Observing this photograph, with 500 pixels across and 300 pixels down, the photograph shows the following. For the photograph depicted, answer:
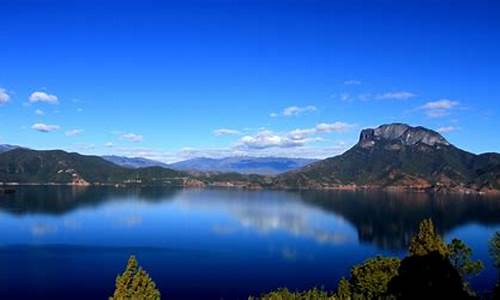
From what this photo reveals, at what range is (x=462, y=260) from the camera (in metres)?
75.8

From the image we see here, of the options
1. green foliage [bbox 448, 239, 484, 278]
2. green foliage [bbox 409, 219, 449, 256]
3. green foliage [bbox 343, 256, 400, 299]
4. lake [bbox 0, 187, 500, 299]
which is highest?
green foliage [bbox 409, 219, 449, 256]

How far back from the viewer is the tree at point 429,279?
59156 mm

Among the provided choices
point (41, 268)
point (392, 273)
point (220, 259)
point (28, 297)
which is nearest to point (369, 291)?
point (392, 273)

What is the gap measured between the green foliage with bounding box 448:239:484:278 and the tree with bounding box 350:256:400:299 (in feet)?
27.1

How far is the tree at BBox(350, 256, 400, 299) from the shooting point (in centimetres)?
7300

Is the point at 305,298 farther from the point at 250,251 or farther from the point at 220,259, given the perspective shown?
the point at 250,251

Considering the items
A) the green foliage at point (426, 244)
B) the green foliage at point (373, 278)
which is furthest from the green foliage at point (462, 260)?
the green foliage at point (426, 244)

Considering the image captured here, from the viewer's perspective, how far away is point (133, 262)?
48.6m

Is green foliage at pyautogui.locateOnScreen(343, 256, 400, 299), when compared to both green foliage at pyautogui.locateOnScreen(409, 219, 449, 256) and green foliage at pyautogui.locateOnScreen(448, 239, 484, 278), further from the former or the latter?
green foliage at pyautogui.locateOnScreen(409, 219, 449, 256)

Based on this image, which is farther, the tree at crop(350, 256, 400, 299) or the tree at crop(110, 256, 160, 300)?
the tree at crop(350, 256, 400, 299)

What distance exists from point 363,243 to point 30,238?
372 ft

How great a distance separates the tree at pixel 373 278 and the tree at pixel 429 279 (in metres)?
5.23

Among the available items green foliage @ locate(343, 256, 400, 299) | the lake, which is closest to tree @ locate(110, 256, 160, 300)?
green foliage @ locate(343, 256, 400, 299)

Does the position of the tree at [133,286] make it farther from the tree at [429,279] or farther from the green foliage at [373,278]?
the green foliage at [373,278]
